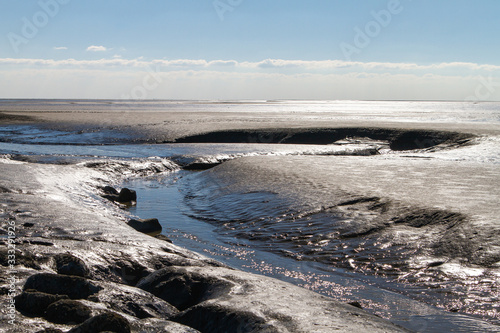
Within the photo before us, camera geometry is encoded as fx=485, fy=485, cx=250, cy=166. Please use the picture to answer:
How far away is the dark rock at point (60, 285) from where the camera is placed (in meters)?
4.00

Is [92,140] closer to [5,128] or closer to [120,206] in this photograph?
[5,128]

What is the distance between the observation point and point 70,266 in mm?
4754

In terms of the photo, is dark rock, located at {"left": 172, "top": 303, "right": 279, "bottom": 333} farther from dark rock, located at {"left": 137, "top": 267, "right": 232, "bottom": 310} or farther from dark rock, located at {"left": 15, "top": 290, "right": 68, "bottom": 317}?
dark rock, located at {"left": 15, "top": 290, "right": 68, "bottom": 317}

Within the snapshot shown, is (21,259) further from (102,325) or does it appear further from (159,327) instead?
(102,325)

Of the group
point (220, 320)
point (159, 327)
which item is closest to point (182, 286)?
point (220, 320)

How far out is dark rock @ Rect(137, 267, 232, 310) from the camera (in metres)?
4.54

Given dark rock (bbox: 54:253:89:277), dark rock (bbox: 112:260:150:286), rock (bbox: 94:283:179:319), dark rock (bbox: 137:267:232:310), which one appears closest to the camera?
rock (bbox: 94:283:179:319)

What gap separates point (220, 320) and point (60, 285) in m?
1.37

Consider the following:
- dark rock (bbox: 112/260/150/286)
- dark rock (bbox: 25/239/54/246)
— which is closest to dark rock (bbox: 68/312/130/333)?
dark rock (bbox: 112/260/150/286)

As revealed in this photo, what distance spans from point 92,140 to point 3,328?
21.9 metres

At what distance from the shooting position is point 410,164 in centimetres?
1370

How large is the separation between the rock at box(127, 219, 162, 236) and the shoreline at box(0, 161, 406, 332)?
3.10 feet

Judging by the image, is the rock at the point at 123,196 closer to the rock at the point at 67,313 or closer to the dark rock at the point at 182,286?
the dark rock at the point at 182,286

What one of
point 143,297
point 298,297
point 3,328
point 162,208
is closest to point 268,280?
point 298,297
